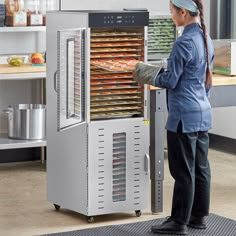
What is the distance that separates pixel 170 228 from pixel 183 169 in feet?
1.25

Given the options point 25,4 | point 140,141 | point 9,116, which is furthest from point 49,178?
point 25,4

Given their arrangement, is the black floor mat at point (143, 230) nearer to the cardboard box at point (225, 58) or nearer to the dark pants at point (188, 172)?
the dark pants at point (188, 172)

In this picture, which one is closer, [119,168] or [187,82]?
[187,82]

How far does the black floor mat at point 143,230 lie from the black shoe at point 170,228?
0.14 feet

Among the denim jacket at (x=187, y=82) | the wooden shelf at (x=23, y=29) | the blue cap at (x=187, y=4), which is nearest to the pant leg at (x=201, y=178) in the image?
the denim jacket at (x=187, y=82)

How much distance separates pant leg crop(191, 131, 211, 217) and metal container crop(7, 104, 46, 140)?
215 centimetres

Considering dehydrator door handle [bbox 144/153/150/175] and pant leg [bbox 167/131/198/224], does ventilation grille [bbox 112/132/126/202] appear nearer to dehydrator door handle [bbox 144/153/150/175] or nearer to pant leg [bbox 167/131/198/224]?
dehydrator door handle [bbox 144/153/150/175]

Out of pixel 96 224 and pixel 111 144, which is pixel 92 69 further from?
pixel 96 224

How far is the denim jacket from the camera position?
4891 millimetres

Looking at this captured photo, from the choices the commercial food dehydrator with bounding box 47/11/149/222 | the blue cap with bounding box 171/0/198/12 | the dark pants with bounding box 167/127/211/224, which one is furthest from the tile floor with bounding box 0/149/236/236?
the blue cap with bounding box 171/0/198/12

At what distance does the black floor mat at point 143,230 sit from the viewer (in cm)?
517

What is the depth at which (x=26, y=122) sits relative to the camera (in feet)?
23.1

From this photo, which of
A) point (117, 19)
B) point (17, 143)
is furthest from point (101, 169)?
point (17, 143)

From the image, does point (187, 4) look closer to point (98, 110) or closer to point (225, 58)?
point (98, 110)
